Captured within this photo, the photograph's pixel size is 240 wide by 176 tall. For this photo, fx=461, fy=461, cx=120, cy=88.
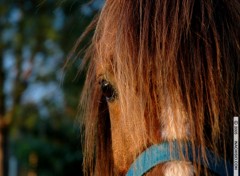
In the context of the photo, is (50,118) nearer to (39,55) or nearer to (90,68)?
(39,55)

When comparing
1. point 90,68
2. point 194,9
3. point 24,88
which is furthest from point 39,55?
point 194,9

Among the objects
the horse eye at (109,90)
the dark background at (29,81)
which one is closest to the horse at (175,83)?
the horse eye at (109,90)

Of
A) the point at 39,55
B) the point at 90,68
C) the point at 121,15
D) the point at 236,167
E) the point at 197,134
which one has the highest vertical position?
the point at 39,55

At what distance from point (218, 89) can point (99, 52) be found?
68 centimetres

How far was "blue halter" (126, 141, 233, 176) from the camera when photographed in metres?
1.58

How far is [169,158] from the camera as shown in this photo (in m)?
1.61

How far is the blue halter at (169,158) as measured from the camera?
1583 millimetres

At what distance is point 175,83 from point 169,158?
27 centimetres

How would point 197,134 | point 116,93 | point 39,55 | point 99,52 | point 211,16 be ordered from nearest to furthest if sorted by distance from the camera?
point 197,134 < point 211,16 < point 116,93 < point 99,52 < point 39,55

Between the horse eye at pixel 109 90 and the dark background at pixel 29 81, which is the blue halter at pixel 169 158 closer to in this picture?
the horse eye at pixel 109 90

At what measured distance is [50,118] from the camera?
10.5m

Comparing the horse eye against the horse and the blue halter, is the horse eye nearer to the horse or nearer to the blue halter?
the horse

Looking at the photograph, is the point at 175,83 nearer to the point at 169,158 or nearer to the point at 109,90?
the point at 169,158

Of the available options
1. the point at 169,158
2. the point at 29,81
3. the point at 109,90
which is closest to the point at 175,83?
the point at 169,158
